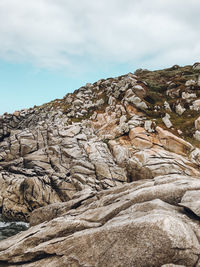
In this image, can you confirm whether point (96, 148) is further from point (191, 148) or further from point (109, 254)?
point (109, 254)

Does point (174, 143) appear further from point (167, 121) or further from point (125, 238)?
point (125, 238)

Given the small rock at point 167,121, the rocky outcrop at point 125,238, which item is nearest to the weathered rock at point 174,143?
the small rock at point 167,121

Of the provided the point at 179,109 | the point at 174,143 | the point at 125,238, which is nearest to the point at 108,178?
the point at 174,143

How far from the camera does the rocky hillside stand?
1073cm

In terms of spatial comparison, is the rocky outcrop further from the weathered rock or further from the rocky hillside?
the weathered rock

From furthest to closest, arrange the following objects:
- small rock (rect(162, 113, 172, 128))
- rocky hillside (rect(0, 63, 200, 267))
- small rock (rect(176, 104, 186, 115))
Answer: small rock (rect(176, 104, 186, 115)) → small rock (rect(162, 113, 172, 128)) → rocky hillside (rect(0, 63, 200, 267))

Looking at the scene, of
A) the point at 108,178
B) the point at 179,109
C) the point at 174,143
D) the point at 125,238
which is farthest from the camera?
the point at 179,109

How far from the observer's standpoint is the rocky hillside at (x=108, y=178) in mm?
10727

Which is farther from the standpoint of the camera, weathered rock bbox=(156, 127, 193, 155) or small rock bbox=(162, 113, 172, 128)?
small rock bbox=(162, 113, 172, 128)

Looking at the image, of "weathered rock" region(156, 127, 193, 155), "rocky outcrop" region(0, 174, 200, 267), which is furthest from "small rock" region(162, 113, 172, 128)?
"rocky outcrop" region(0, 174, 200, 267)

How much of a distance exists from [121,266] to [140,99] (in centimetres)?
5791

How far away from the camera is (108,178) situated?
3984cm

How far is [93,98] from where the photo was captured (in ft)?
274

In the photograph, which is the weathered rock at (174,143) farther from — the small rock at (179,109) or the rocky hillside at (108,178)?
the small rock at (179,109)
